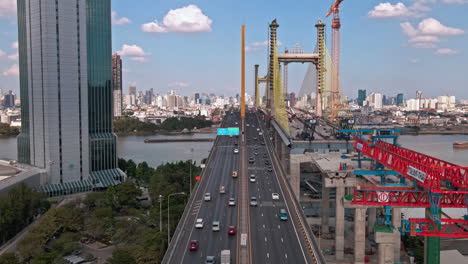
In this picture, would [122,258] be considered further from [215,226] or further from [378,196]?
[378,196]

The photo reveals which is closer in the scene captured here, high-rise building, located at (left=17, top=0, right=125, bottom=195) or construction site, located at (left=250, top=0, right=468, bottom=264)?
construction site, located at (left=250, top=0, right=468, bottom=264)

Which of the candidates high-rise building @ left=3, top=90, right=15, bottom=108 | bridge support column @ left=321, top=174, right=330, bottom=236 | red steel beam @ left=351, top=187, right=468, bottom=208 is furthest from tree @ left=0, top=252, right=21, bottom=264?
high-rise building @ left=3, top=90, right=15, bottom=108

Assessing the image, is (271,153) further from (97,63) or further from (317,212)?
(97,63)

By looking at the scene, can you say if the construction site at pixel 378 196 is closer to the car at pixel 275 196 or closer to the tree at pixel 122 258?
the car at pixel 275 196

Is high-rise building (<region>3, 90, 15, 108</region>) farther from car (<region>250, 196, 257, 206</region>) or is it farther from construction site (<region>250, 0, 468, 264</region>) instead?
car (<region>250, 196, 257, 206</region>)

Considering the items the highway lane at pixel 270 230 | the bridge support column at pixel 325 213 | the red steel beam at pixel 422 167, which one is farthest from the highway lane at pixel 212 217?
the red steel beam at pixel 422 167

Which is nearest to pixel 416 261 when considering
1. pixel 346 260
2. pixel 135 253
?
pixel 346 260

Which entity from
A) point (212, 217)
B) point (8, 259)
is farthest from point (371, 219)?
point (8, 259)
